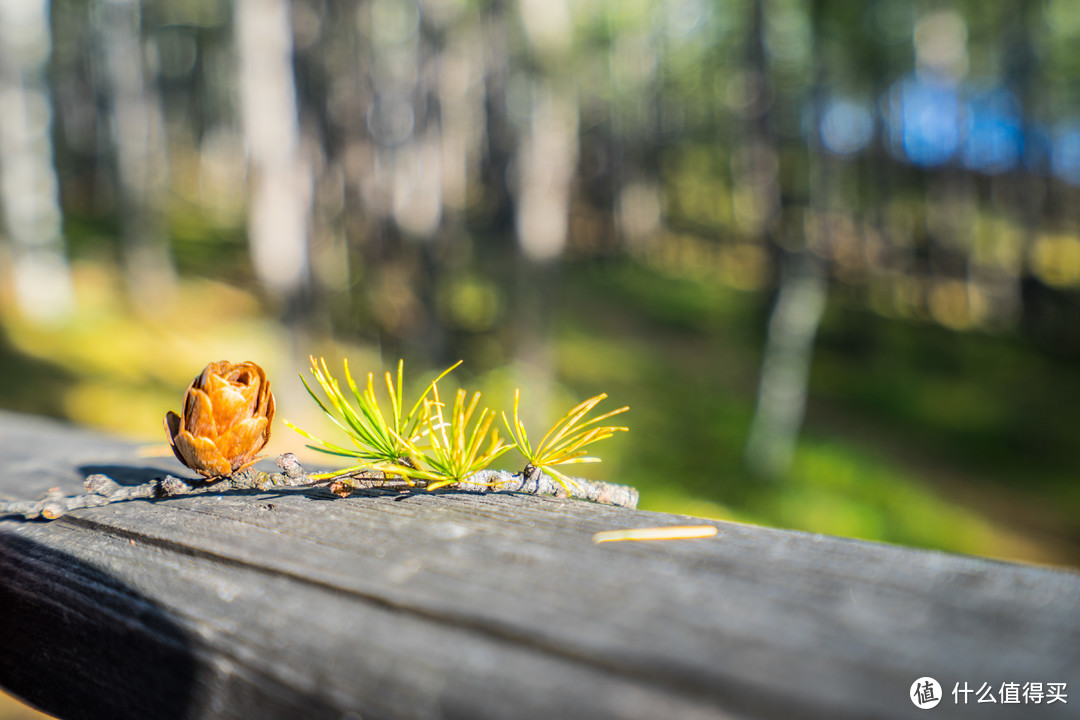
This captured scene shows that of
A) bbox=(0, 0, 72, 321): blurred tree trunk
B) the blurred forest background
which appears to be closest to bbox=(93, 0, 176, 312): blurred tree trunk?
the blurred forest background

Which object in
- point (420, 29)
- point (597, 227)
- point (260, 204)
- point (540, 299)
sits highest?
point (597, 227)

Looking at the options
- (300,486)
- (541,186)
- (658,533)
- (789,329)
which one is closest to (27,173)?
(541,186)

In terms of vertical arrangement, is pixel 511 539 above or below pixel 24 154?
below

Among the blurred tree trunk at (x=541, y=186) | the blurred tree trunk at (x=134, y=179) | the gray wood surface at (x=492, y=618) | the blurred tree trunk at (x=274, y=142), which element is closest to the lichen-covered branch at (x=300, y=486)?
the gray wood surface at (x=492, y=618)

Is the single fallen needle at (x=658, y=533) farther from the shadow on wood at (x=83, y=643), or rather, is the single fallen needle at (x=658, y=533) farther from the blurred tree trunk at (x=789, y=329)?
the blurred tree trunk at (x=789, y=329)

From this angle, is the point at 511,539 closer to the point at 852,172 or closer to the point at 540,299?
the point at 540,299

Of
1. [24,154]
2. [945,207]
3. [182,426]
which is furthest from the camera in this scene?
[945,207]

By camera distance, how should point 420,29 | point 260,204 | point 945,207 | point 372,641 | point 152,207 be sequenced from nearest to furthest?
point 372,641 < point 260,204 < point 420,29 < point 152,207 < point 945,207

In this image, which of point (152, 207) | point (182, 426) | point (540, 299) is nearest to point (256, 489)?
point (182, 426)
